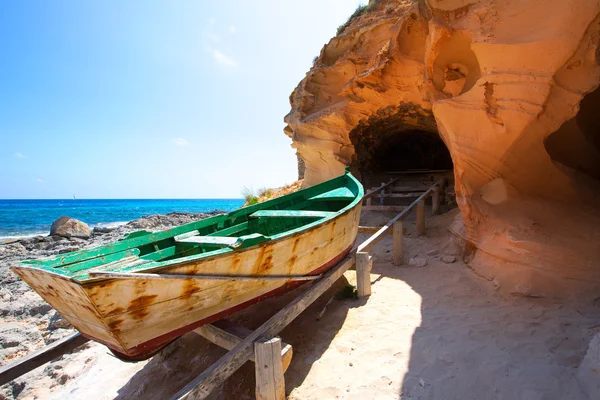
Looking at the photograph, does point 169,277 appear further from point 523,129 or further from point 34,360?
point 523,129

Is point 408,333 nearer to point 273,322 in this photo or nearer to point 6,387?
point 273,322

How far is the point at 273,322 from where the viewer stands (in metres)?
2.84

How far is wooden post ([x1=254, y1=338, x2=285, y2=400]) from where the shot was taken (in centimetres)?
253

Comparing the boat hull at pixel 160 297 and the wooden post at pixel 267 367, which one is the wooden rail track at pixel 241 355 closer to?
the wooden post at pixel 267 367

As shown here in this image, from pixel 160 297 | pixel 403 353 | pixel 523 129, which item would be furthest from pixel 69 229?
pixel 523 129

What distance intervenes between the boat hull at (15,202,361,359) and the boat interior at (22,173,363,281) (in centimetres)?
9

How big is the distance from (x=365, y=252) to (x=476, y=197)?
7.52 feet

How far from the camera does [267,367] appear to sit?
99.6 inches

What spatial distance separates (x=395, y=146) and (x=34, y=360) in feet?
39.5

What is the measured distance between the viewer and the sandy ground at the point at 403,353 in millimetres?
2682

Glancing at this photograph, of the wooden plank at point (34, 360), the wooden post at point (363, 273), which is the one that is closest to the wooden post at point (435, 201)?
the wooden post at point (363, 273)

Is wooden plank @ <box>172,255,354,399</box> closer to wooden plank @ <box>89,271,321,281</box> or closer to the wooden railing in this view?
wooden plank @ <box>89,271,321,281</box>

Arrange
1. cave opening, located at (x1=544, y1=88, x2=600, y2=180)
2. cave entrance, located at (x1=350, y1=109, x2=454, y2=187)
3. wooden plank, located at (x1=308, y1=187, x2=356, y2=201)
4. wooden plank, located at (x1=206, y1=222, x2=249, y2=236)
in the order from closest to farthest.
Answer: wooden plank, located at (x1=206, y1=222, x2=249, y2=236)
cave opening, located at (x1=544, y1=88, x2=600, y2=180)
wooden plank, located at (x1=308, y1=187, x2=356, y2=201)
cave entrance, located at (x1=350, y1=109, x2=454, y2=187)

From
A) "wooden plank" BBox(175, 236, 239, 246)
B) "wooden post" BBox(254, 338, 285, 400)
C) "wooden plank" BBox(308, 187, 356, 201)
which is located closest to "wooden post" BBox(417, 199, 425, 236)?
"wooden plank" BBox(308, 187, 356, 201)
